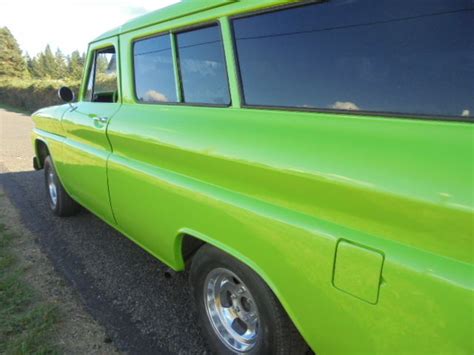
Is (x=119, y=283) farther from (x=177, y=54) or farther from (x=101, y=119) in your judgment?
(x=177, y=54)

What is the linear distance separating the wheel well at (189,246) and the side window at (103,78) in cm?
155

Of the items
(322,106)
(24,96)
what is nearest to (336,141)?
(322,106)

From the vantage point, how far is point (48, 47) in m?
84.7

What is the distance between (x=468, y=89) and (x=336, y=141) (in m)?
0.47

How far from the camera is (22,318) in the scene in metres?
2.67

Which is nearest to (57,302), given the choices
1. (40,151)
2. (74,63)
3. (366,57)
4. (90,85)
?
(90,85)

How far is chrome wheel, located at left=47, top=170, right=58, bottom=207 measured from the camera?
15.1 feet

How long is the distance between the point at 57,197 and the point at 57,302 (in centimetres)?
191

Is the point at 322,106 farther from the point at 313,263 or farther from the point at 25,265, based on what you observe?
the point at 25,265

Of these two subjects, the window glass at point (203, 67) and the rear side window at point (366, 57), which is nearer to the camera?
the rear side window at point (366, 57)

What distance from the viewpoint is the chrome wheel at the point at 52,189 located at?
181 inches

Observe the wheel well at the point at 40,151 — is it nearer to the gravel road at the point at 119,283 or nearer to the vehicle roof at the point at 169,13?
the gravel road at the point at 119,283

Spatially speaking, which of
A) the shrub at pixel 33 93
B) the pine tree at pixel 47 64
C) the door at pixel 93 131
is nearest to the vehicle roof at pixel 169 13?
the door at pixel 93 131

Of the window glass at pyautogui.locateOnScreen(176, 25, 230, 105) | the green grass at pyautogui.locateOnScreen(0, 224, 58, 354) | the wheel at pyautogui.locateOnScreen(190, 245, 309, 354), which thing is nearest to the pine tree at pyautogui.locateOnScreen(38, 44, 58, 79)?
the green grass at pyautogui.locateOnScreen(0, 224, 58, 354)
